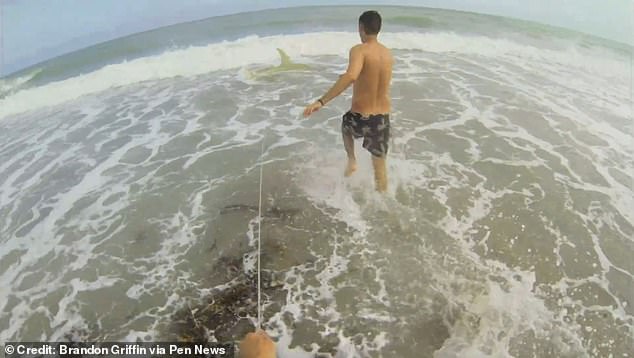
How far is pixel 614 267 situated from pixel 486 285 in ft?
3.21

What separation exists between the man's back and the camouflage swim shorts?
45 millimetres

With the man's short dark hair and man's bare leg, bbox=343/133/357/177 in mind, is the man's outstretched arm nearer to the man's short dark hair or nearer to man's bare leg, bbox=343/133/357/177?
the man's short dark hair

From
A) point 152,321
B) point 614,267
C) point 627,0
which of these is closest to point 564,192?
point 614,267

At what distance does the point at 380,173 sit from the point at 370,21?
112 centimetres

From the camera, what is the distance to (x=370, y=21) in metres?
3.21

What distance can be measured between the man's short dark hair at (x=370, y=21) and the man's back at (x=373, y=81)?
3.5 inches

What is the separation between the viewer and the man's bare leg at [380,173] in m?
3.66

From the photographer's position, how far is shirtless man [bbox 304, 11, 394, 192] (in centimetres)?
324

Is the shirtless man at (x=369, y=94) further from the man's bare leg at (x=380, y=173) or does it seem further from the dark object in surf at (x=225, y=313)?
the dark object in surf at (x=225, y=313)

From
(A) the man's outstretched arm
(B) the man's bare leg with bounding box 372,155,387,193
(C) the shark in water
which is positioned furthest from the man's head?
(C) the shark in water

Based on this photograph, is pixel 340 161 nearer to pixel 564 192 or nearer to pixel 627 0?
pixel 564 192

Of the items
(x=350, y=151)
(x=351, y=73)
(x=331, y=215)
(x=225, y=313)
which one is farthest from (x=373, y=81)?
(x=225, y=313)

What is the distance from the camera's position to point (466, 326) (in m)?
2.68

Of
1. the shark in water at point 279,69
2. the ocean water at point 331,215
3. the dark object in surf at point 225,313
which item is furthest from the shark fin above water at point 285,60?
the dark object in surf at point 225,313
